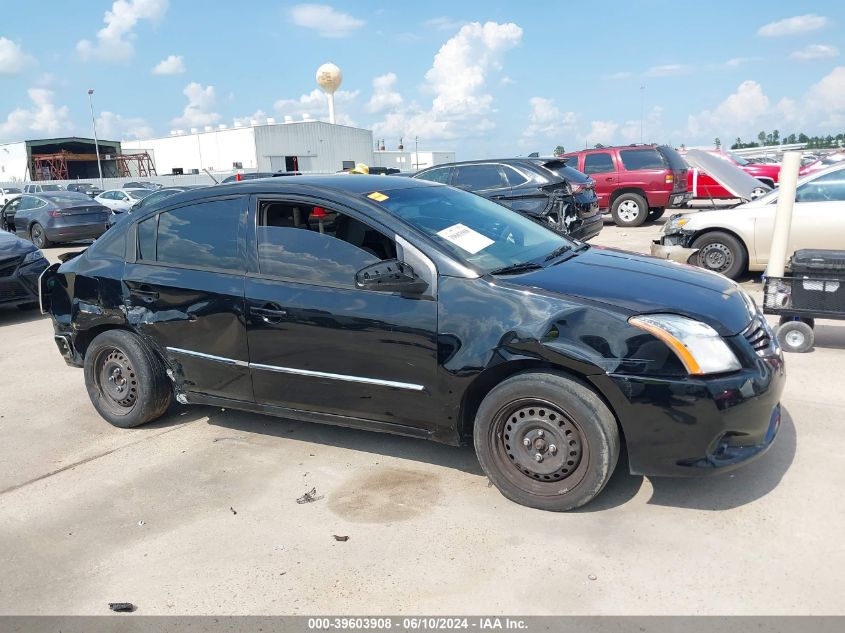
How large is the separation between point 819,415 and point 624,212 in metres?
11.9

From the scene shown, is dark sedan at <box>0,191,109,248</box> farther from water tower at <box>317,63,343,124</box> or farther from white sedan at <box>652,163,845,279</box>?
water tower at <box>317,63,343,124</box>

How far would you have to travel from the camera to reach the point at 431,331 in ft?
11.7

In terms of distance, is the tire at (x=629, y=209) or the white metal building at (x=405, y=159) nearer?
the tire at (x=629, y=209)

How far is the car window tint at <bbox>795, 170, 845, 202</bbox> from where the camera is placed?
8000 mm

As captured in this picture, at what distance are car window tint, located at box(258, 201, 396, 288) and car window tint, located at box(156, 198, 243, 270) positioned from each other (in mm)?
218

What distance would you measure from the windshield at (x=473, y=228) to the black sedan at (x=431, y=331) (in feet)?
0.06

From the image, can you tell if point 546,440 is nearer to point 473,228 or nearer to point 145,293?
point 473,228

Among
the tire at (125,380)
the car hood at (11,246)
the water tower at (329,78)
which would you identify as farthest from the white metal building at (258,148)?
the tire at (125,380)

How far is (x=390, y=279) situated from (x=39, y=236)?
16451mm

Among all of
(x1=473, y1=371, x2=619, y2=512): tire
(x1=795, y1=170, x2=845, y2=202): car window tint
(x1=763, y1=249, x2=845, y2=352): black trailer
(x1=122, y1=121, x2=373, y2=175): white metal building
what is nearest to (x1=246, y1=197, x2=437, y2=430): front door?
(x1=473, y1=371, x2=619, y2=512): tire

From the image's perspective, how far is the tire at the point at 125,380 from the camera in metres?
4.73

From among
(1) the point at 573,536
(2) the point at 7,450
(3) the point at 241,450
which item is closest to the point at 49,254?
(2) the point at 7,450

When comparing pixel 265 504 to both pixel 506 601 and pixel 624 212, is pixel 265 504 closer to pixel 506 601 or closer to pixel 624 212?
pixel 506 601

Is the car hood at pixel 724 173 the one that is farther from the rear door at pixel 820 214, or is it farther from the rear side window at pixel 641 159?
the rear side window at pixel 641 159
